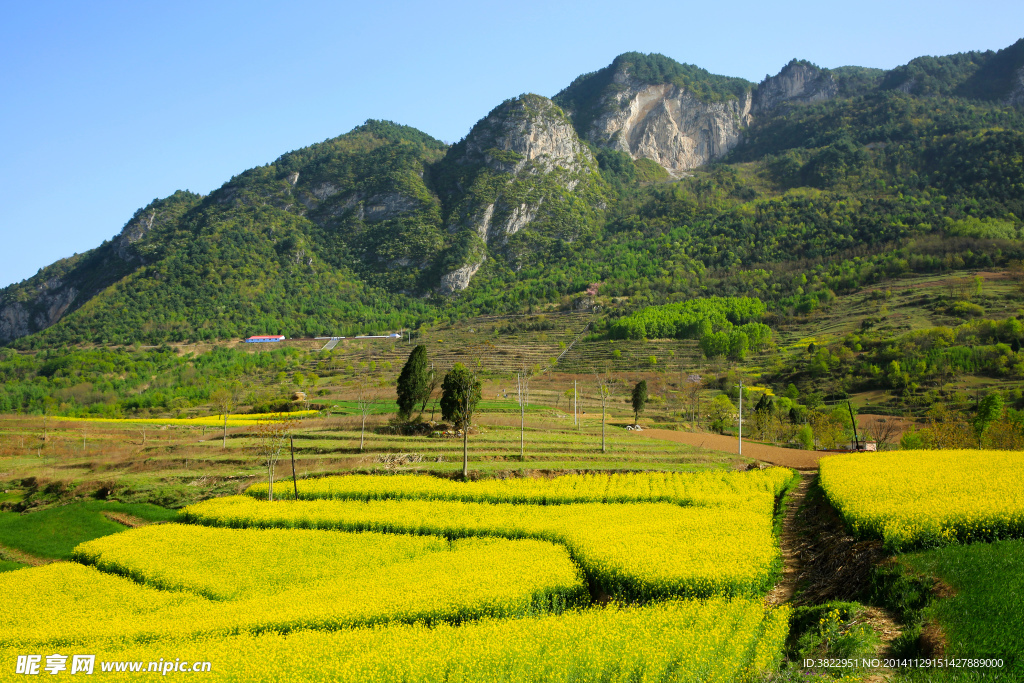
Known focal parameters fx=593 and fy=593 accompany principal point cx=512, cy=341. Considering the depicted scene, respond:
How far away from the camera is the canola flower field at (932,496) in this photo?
18266 millimetres

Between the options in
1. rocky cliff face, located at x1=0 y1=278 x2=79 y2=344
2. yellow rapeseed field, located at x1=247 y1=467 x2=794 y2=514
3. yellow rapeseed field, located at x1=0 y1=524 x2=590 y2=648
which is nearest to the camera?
yellow rapeseed field, located at x1=0 y1=524 x2=590 y2=648

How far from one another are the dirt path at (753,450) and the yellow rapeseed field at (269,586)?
2811 cm

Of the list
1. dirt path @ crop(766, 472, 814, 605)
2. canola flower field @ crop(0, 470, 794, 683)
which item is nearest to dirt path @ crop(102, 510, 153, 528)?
canola flower field @ crop(0, 470, 794, 683)

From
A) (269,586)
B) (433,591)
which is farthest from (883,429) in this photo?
(269,586)

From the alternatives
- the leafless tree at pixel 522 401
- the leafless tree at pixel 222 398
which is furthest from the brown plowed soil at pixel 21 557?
the leafless tree at pixel 222 398

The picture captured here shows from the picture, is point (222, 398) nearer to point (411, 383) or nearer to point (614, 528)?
point (411, 383)

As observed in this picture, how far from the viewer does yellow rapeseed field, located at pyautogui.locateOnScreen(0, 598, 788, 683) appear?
13.2 m

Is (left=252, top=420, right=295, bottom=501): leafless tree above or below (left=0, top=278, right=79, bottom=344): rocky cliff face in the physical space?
below

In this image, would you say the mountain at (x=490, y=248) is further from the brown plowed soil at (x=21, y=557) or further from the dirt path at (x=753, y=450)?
the brown plowed soil at (x=21, y=557)

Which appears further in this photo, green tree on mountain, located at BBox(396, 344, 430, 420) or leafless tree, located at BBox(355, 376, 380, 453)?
leafless tree, located at BBox(355, 376, 380, 453)

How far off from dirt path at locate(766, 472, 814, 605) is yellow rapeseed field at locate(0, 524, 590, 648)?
6704 millimetres

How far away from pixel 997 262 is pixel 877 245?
26086mm

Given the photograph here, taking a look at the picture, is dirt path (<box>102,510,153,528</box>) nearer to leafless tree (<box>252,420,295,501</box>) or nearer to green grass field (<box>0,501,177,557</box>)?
green grass field (<box>0,501,177,557</box>)

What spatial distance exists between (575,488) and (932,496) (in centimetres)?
1729
